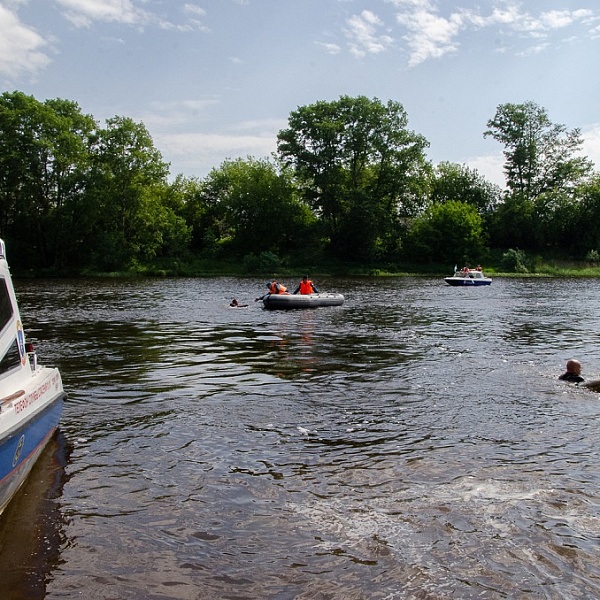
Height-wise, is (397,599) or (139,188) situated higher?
(139,188)

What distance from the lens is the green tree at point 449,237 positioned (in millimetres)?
75562

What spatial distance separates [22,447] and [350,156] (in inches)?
2954

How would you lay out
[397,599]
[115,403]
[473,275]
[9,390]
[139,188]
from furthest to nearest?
[139,188], [473,275], [115,403], [9,390], [397,599]

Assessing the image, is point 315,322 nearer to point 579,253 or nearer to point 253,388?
point 253,388

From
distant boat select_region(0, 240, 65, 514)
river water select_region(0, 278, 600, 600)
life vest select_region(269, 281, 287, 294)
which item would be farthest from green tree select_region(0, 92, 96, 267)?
distant boat select_region(0, 240, 65, 514)

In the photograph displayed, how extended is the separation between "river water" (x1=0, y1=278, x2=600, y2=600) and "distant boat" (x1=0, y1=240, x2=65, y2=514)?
1.40 ft

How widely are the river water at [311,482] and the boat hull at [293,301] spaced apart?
12.8 meters

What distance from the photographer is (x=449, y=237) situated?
76062 mm

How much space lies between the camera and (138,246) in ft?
224

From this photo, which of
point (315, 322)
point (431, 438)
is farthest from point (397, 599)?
point (315, 322)

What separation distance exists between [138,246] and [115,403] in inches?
2367

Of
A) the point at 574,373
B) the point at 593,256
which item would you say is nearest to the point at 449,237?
the point at 593,256

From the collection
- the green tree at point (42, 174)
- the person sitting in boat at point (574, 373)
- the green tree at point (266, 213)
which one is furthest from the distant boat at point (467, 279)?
the green tree at point (42, 174)

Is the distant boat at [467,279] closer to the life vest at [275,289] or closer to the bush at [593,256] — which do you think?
the life vest at [275,289]
